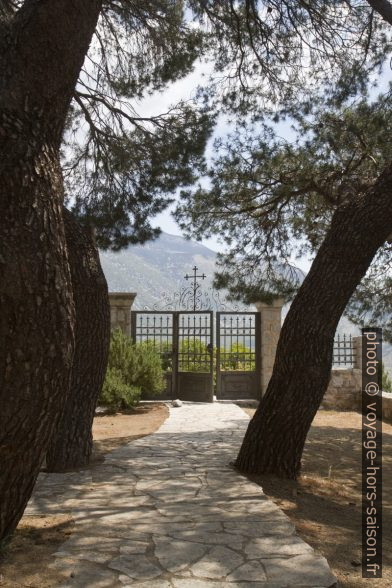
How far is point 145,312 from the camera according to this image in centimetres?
1212

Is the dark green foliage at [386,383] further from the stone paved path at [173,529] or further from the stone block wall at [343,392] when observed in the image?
the stone paved path at [173,529]

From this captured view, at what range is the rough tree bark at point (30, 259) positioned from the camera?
2395 millimetres

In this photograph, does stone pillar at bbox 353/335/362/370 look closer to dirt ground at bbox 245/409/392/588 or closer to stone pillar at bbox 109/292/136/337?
dirt ground at bbox 245/409/392/588

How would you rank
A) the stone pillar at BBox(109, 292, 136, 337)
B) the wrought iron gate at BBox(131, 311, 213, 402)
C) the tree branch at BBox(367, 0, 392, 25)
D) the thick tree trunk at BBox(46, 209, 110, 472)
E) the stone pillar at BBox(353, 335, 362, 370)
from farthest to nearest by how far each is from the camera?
the stone pillar at BBox(353, 335, 362, 370), the wrought iron gate at BBox(131, 311, 213, 402), the stone pillar at BBox(109, 292, 136, 337), the thick tree trunk at BBox(46, 209, 110, 472), the tree branch at BBox(367, 0, 392, 25)

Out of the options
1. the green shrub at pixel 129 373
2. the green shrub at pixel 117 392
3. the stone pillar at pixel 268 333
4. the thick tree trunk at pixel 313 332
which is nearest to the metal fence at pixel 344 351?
the stone pillar at pixel 268 333

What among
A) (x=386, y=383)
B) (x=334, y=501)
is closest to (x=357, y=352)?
(x=386, y=383)

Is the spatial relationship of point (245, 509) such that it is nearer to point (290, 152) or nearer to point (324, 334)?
point (324, 334)

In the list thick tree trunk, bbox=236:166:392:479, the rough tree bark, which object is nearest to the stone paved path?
thick tree trunk, bbox=236:166:392:479

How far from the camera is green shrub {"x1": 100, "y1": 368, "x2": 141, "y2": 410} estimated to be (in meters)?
9.89

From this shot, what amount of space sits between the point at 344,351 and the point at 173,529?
1016 centimetres

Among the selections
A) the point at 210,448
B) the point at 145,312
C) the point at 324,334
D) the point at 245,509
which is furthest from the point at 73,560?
the point at 145,312

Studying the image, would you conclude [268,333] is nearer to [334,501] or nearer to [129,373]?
[129,373]

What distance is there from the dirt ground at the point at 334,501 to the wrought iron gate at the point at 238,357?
409 centimetres

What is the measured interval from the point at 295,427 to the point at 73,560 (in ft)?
8.36
